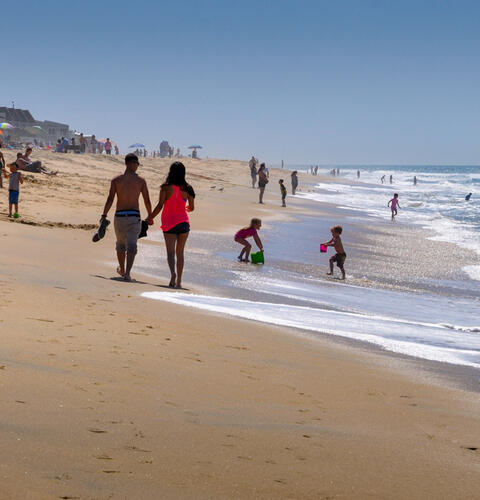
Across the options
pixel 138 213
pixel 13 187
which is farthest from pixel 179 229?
pixel 13 187

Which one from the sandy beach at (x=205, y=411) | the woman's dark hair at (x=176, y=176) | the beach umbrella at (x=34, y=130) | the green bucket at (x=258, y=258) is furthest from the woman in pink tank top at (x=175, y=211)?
the beach umbrella at (x=34, y=130)

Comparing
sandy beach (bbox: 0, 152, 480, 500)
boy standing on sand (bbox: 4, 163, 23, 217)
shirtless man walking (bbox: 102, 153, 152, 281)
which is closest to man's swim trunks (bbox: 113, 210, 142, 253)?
shirtless man walking (bbox: 102, 153, 152, 281)

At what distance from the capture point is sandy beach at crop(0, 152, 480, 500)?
113 inches

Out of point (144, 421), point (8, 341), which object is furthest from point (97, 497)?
point (8, 341)

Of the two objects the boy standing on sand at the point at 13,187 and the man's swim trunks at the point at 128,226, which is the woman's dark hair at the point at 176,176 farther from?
the boy standing on sand at the point at 13,187

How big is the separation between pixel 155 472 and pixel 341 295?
8.04 metres

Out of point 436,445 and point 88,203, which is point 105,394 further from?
point 88,203

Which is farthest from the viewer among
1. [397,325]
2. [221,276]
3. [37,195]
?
[37,195]

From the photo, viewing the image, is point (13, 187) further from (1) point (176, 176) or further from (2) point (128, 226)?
(1) point (176, 176)

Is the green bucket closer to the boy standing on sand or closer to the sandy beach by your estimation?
the boy standing on sand

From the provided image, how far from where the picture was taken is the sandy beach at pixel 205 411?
2869mm

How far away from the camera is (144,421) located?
3410mm

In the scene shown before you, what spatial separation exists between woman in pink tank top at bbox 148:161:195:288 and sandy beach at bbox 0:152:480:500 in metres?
2.11

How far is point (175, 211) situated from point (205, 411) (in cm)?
591
